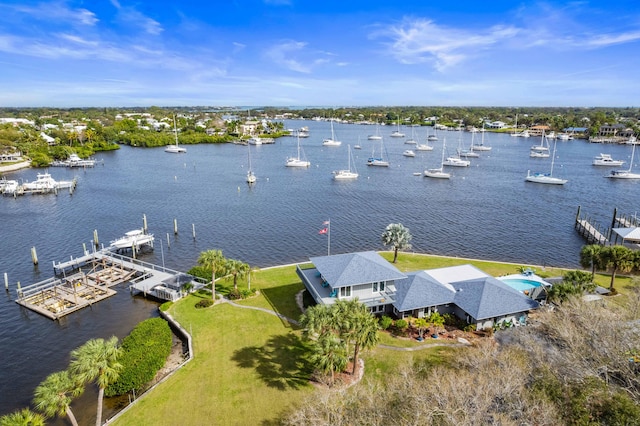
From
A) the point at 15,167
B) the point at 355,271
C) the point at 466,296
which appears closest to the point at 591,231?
the point at 466,296

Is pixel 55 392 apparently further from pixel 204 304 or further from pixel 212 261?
pixel 212 261

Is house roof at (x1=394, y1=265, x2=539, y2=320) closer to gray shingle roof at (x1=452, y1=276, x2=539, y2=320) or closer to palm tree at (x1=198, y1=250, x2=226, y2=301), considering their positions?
gray shingle roof at (x1=452, y1=276, x2=539, y2=320)

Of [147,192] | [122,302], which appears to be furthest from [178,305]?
[147,192]

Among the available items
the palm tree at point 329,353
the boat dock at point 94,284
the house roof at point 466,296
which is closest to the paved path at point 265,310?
the boat dock at point 94,284

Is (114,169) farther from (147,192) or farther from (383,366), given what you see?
(383,366)

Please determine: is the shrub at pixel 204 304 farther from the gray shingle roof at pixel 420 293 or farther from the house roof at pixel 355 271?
the gray shingle roof at pixel 420 293
